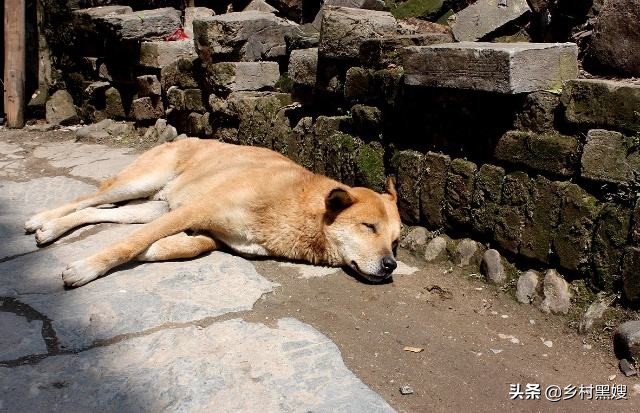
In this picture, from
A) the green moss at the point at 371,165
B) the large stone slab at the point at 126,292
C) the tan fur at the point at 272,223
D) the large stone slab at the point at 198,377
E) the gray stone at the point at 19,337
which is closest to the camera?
the large stone slab at the point at 198,377


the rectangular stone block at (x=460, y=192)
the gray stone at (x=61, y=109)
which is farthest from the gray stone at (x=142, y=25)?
the rectangular stone block at (x=460, y=192)

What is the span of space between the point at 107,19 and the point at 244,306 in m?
5.69

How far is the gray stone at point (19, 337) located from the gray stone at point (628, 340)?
2.92 m

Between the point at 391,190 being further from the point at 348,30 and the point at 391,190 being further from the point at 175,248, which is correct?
the point at 175,248

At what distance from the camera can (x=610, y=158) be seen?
3.54m

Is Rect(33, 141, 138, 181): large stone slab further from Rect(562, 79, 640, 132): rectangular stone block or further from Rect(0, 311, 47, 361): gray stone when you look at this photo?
Rect(562, 79, 640, 132): rectangular stone block

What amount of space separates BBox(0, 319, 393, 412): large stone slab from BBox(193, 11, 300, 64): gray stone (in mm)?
3874

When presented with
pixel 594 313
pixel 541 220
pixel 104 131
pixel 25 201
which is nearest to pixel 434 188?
pixel 541 220

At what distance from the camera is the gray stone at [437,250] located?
14.8 ft

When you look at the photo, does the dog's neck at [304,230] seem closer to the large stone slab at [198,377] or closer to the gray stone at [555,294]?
the large stone slab at [198,377]

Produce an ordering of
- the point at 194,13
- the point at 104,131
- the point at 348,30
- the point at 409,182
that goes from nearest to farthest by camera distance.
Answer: the point at 409,182
the point at 348,30
the point at 104,131
the point at 194,13

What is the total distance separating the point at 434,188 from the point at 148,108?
15.6ft

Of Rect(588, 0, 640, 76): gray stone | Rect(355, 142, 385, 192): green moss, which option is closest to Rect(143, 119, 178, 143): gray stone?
Rect(355, 142, 385, 192): green moss

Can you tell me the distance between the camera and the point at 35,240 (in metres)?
4.65
